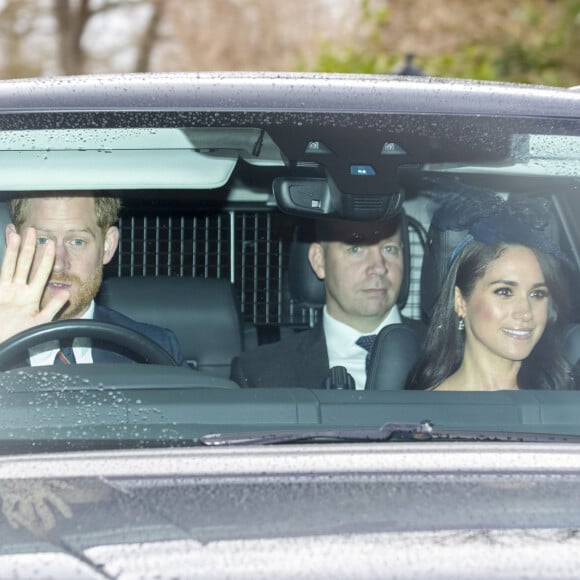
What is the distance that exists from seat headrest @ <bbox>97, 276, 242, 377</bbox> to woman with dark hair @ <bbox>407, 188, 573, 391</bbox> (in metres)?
0.77

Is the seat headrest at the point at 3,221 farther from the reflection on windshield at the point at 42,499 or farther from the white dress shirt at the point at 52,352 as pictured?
the reflection on windshield at the point at 42,499

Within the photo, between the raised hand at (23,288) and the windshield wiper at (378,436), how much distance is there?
70 cm

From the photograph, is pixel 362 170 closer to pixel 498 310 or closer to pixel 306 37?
pixel 498 310

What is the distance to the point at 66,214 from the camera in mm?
3006

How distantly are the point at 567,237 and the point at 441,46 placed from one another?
43.2ft

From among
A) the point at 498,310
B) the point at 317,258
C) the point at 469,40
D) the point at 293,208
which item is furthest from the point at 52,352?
the point at 469,40

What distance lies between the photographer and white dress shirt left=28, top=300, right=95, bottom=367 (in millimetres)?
2662

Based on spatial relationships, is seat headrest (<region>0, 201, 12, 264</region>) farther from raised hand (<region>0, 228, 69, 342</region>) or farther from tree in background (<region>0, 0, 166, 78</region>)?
tree in background (<region>0, 0, 166, 78</region>)

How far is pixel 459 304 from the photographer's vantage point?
123 inches

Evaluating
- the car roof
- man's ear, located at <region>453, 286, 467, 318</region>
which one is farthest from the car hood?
man's ear, located at <region>453, 286, 467, 318</region>

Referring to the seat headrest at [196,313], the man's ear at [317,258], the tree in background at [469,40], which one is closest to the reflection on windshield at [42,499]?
the seat headrest at [196,313]

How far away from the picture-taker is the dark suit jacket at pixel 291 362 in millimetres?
3068

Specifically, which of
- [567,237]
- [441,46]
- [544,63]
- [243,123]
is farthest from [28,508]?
[441,46]

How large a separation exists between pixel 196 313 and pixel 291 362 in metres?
0.55
